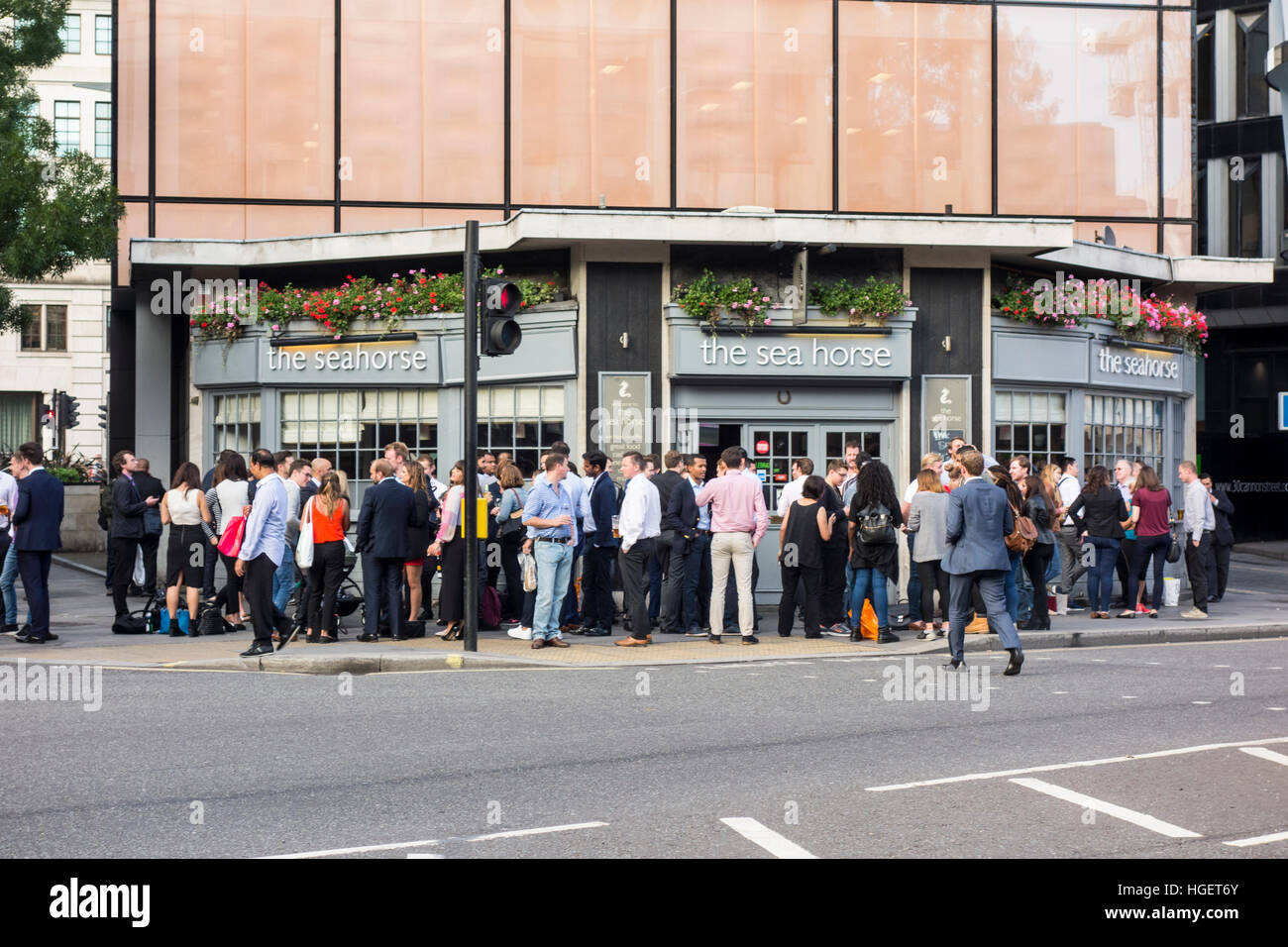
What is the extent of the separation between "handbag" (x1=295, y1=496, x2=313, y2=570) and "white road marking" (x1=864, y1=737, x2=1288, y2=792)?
8.36 meters

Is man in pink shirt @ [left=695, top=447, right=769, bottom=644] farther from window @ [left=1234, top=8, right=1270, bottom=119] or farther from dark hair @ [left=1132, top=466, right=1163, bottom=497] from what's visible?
window @ [left=1234, top=8, right=1270, bottom=119]

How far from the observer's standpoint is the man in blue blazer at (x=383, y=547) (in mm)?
14578

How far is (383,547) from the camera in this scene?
47.8 ft

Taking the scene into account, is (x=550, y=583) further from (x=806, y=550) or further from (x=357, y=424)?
(x=357, y=424)

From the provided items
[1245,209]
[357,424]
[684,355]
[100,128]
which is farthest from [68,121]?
[684,355]

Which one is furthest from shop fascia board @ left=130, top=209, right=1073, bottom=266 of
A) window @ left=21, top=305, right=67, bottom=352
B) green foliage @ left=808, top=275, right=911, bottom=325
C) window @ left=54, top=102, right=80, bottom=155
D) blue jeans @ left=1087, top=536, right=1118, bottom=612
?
window @ left=54, top=102, right=80, bottom=155

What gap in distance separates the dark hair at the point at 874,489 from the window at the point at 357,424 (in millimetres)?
6653

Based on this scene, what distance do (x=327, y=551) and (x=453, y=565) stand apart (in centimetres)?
141

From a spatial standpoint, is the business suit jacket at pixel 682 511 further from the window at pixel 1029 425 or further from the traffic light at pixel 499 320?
the window at pixel 1029 425

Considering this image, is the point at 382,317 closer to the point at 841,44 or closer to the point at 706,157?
the point at 706,157

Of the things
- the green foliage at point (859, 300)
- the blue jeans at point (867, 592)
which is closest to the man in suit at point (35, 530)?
the blue jeans at point (867, 592)
